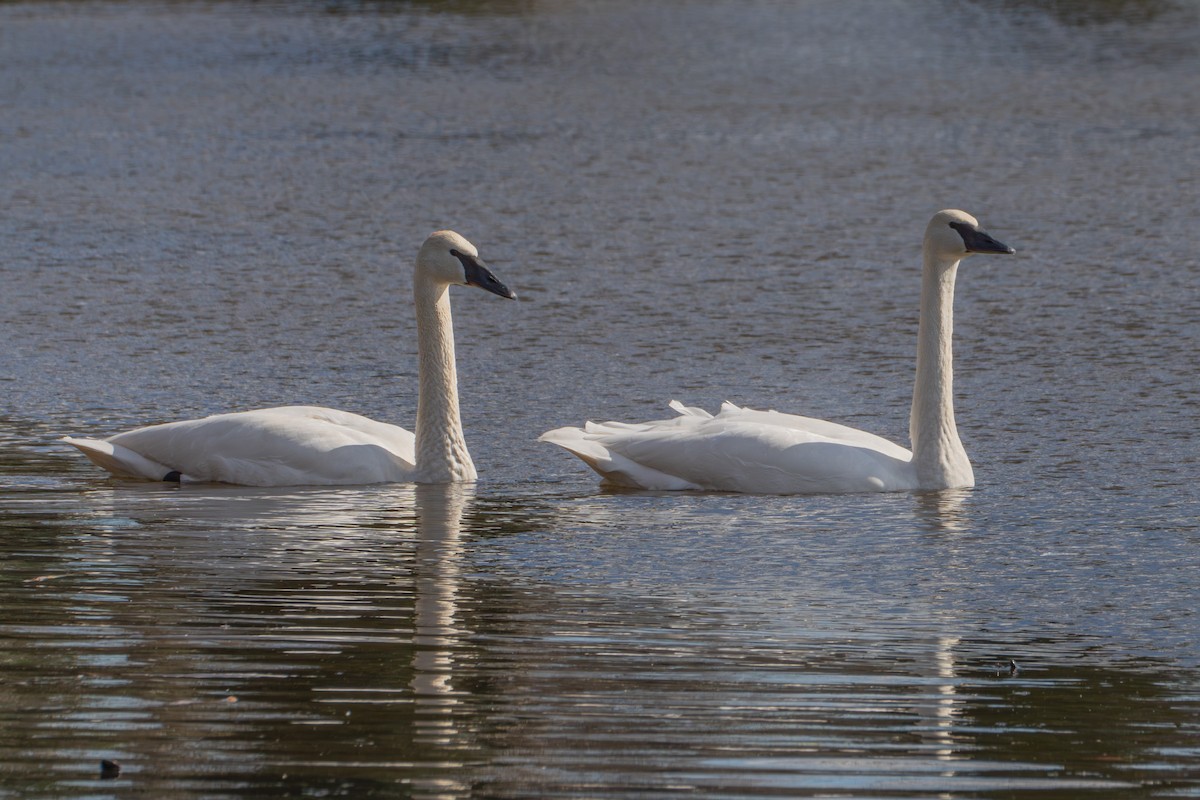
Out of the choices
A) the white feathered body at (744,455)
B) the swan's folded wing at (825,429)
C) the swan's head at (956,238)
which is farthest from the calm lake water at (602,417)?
the swan's head at (956,238)

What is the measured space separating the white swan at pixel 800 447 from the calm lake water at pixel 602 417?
0.43ft

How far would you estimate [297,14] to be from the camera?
32625 mm

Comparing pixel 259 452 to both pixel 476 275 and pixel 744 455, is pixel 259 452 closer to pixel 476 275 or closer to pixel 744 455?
pixel 476 275

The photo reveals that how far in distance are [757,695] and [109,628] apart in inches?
75.5

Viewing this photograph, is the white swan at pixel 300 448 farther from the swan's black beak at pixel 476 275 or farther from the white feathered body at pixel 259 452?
the swan's black beak at pixel 476 275

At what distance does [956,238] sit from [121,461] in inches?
142

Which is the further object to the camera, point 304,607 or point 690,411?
point 690,411

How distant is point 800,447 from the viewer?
8258mm

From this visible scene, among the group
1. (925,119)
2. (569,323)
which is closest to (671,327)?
(569,323)

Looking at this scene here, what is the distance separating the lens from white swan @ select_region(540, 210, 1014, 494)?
8.25m

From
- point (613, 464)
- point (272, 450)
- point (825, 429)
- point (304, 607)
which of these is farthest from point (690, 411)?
point (304, 607)

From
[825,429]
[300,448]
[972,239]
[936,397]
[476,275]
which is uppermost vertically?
[972,239]

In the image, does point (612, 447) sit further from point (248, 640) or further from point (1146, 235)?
point (1146, 235)

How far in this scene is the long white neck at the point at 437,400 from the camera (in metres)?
8.53
